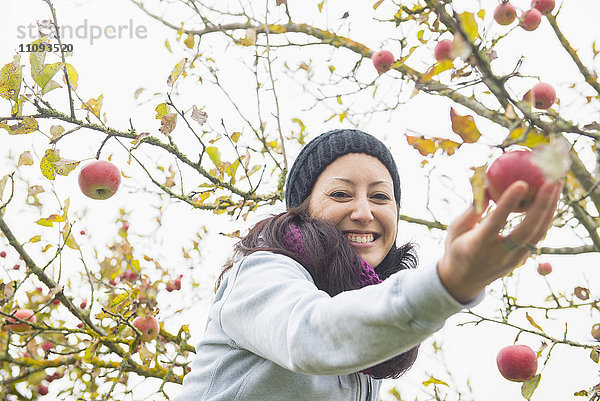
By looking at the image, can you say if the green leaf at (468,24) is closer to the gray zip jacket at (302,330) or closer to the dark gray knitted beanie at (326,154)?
the gray zip jacket at (302,330)

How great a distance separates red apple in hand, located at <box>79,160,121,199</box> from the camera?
189cm

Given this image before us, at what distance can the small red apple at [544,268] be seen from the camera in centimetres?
259

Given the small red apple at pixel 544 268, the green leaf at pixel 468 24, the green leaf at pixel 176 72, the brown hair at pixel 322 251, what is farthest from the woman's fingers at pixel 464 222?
the small red apple at pixel 544 268

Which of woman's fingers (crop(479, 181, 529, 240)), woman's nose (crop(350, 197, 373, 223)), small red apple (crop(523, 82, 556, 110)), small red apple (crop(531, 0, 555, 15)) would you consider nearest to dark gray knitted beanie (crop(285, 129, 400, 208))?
woman's nose (crop(350, 197, 373, 223))

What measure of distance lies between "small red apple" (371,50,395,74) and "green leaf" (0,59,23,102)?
5.16ft

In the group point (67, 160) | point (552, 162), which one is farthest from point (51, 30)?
point (552, 162)

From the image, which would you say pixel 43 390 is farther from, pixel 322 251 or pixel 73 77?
pixel 322 251

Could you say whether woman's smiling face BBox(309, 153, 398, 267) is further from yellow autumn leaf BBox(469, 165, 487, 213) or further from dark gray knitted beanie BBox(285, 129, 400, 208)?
yellow autumn leaf BBox(469, 165, 487, 213)

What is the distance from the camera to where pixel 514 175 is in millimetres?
774

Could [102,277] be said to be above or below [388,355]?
above

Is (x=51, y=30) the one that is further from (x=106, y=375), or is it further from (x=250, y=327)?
(x=106, y=375)

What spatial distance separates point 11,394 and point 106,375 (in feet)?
1.19

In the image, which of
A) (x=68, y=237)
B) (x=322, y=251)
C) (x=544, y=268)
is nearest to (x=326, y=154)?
(x=322, y=251)

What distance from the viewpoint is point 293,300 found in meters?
0.91
